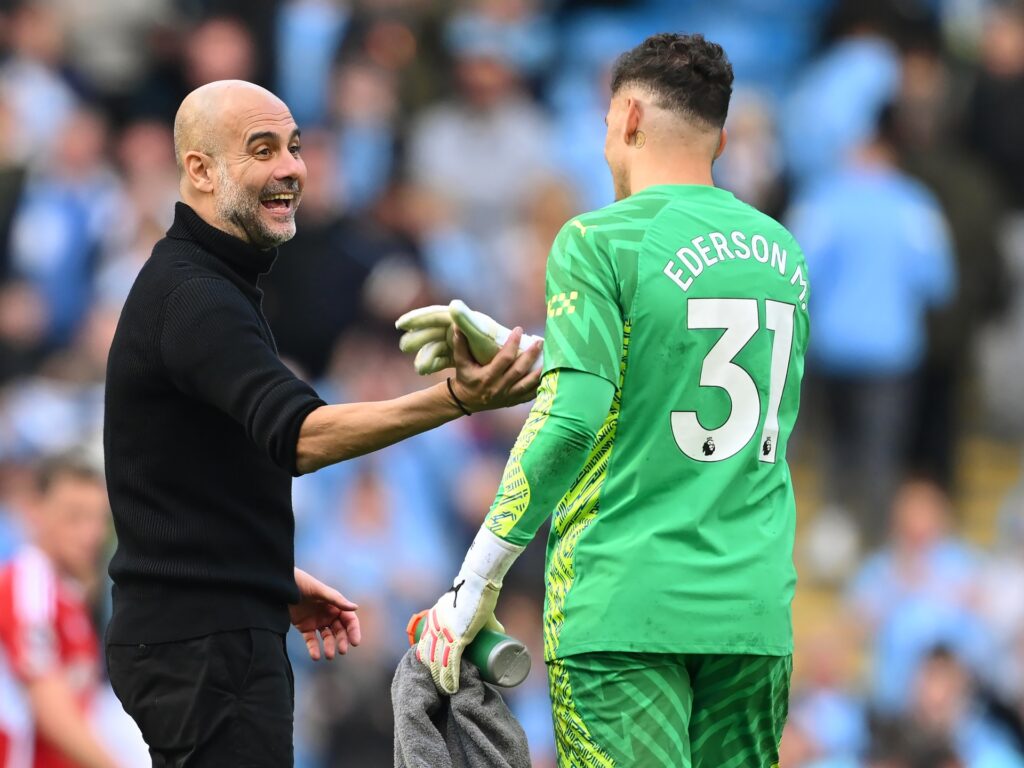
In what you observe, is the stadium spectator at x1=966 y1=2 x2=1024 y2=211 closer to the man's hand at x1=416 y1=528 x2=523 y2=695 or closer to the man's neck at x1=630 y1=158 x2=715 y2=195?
the man's neck at x1=630 y1=158 x2=715 y2=195

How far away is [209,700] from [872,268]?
7.69m

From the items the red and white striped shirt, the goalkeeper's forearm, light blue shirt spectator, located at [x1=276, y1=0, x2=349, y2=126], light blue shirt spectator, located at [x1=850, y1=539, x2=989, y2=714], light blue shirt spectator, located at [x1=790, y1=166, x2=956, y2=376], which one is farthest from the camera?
light blue shirt spectator, located at [x1=276, y1=0, x2=349, y2=126]

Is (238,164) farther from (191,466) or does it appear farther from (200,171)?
(191,466)

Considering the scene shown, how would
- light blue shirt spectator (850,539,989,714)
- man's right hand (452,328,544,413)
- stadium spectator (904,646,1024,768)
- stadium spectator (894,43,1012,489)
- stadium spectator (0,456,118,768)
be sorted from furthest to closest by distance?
stadium spectator (894,43,1012,489), light blue shirt spectator (850,539,989,714), stadium spectator (904,646,1024,768), stadium spectator (0,456,118,768), man's right hand (452,328,544,413)

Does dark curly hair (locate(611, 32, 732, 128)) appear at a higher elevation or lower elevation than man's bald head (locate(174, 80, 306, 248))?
higher

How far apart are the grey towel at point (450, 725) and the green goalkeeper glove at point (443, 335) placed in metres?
0.76

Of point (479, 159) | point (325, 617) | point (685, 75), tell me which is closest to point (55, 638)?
point (325, 617)

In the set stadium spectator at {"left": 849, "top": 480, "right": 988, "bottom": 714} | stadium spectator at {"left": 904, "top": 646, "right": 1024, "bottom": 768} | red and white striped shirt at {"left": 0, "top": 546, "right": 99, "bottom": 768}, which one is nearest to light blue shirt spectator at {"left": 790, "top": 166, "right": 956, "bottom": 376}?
stadium spectator at {"left": 849, "top": 480, "right": 988, "bottom": 714}

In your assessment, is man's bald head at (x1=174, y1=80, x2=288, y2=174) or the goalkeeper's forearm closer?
the goalkeeper's forearm

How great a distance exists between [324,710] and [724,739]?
5618mm

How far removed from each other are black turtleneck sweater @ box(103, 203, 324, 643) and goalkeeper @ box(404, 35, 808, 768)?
16.7 inches

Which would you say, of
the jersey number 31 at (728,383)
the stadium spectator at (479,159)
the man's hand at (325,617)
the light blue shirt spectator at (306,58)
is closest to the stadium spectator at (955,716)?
the stadium spectator at (479,159)

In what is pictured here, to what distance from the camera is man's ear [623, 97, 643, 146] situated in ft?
15.7

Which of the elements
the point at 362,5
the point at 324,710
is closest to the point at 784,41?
the point at 362,5
